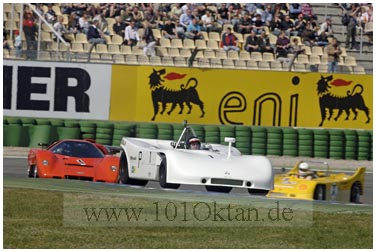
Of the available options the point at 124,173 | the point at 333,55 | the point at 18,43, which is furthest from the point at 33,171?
the point at 333,55

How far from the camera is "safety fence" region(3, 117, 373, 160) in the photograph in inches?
1026

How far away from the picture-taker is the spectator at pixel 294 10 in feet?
95.8

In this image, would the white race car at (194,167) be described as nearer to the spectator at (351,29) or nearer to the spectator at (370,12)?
the spectator at (351,29)

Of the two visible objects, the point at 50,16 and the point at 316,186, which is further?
the point at 50,16

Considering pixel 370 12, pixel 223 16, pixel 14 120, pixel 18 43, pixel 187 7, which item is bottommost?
pixel 14 120

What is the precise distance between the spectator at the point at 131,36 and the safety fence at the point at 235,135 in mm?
2542

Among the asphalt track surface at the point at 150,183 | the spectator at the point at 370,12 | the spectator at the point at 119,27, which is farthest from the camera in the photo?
the spectator at the point at 370,12

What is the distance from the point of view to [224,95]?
1109 inches

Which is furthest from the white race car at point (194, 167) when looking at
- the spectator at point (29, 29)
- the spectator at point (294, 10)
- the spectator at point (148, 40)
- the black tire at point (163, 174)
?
the spectator at point (294, 10)

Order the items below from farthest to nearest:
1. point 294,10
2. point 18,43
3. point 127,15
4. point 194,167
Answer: point 294,10
point 127,15
point 18,43
point 194,167

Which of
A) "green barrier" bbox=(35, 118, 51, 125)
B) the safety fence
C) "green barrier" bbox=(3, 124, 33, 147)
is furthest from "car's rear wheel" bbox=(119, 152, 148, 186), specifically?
"green barrier" bbox=(35, 118, 51, 125)

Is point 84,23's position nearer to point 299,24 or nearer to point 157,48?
point 157,48

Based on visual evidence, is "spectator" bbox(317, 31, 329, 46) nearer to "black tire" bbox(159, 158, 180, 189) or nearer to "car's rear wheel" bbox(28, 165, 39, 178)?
"car's rear wheel" bbox(28, 165, 39, 178)

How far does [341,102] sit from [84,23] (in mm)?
7496
